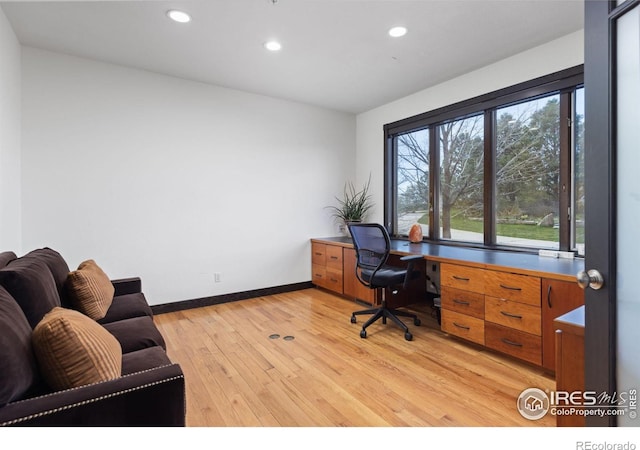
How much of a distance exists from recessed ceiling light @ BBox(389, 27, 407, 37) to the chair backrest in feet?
5.40

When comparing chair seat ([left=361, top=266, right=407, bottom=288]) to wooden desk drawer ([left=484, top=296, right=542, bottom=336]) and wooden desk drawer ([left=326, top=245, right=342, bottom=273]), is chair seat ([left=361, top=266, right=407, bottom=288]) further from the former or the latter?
wooden desk drawer ([left=326, top=245, right=342, bottom=273])

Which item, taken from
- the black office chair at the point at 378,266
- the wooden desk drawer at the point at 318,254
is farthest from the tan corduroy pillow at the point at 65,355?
the wooden desk drawer at the point at 318,254

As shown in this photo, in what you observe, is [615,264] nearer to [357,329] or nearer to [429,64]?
[357,329]

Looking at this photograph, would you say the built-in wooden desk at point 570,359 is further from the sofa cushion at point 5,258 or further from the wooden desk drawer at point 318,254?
the wooden desk drawer at point 318,254

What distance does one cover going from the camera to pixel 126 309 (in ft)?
7.43

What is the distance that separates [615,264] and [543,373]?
165cm

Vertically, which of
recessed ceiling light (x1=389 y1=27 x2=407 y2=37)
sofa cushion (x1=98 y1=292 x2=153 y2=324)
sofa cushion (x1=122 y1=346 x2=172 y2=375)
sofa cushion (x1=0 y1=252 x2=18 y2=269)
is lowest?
sofa cushion (x1=122 y1=346 x2=172 y2=375)

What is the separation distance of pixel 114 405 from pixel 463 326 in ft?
8.23

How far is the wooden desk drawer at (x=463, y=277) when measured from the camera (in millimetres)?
2535

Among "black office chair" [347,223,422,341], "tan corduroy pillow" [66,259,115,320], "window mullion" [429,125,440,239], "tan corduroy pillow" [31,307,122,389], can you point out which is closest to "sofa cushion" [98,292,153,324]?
"tan corduroy pillow" [66,259,115,320]

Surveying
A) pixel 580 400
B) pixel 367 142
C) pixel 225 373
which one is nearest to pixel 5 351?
pixel 225 373

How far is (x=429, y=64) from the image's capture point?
324 cm

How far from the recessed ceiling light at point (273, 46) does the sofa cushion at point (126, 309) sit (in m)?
2.46

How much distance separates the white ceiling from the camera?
2.32 meters
